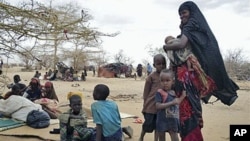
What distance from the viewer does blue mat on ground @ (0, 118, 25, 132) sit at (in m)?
5.64

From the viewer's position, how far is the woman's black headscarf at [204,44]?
3.22 metres

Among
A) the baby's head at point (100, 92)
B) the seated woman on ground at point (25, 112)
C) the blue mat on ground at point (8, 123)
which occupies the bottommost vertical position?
the blue mat on ground at point (8, 123)

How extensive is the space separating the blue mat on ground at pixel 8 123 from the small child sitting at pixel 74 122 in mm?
1972

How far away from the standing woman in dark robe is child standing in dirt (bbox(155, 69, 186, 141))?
251mm

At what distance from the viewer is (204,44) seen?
323 centimetres

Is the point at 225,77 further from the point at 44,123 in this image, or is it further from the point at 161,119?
the point at 44,123

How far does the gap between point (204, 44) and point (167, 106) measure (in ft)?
2.53

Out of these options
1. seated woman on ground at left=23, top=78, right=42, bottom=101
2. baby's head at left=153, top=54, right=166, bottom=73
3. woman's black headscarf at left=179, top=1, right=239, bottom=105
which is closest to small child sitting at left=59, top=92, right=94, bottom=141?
baby's head at left=153, top=54, right=166, bottom=73

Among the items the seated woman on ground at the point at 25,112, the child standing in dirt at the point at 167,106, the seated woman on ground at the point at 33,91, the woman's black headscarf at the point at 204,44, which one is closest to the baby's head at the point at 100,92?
the child standing in dirt at the point at 167,106

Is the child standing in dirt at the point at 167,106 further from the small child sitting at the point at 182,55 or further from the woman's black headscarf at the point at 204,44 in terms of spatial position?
the woman's black headscarf at the point at 204,44

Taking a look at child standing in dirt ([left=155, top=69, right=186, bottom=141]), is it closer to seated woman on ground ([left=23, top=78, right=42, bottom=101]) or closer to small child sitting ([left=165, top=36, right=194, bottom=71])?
small child sitting ([left=165, top=36, right=194, bottom=71])

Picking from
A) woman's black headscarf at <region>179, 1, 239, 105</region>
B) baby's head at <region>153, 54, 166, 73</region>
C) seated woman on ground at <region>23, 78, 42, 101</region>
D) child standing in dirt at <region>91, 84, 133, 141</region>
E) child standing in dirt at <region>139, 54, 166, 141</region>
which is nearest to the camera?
woman's black headscarf at <region>179, 1, 239, 105</region>

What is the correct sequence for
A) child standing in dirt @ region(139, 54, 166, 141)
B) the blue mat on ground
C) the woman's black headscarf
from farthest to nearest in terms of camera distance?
1. the blue mat on ground
2. child standing in dirt @ region(139, 54, 166, 141)
3. the woman's black headscarf

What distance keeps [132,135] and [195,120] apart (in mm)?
2344
